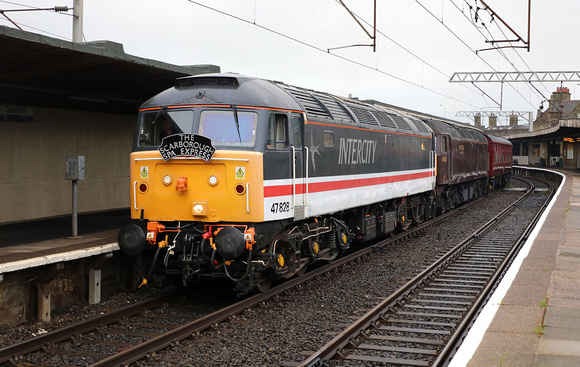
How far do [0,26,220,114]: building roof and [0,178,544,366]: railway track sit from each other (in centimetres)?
377

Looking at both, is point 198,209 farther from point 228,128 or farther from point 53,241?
point 53,241

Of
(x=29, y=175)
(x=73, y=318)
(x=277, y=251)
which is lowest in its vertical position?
(x=73, y=318)

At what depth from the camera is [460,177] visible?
24344 millimetres

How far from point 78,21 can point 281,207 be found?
270 inches

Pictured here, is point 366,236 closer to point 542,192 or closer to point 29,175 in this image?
point 29,175

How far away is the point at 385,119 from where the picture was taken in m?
15.3

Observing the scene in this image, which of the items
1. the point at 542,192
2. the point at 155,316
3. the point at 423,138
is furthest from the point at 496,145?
the point at 155,316

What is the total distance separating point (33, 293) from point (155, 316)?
1.72m

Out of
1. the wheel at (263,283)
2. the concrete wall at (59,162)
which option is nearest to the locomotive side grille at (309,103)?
the wheel at (263,283)

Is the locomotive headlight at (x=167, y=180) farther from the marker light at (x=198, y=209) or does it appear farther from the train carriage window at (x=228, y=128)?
the train carriage window at (x=228, y=128)

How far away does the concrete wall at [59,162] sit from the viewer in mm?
13242

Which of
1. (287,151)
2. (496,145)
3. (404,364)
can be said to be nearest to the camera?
(404,364)

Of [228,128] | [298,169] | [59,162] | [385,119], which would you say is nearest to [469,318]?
[298,169]

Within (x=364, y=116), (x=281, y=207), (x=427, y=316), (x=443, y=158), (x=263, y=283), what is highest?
(x=364, y=116)
